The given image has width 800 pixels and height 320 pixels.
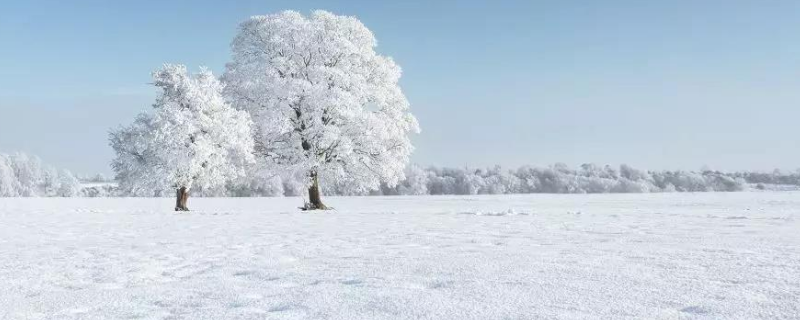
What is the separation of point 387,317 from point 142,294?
279 centimetres

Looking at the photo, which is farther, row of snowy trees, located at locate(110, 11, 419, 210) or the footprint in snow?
row of snowy trees, located at locate(110, 11, 419, 210)

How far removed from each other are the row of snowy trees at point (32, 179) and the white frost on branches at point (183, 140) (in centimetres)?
10277

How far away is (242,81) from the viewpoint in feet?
95.1

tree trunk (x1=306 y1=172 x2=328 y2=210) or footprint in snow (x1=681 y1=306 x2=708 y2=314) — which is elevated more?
tree trunk (x1=306 y1=172 x2=328 y2=210)

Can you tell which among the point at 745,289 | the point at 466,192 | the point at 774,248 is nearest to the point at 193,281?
the point at 745,289

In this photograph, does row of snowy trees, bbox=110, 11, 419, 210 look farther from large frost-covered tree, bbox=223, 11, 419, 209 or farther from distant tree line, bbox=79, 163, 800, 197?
distant tree line, bbox=79, 163, 800, 197

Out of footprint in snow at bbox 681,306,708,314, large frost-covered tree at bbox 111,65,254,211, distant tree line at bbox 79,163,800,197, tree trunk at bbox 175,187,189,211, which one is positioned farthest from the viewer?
distant tree line at bbox 79,163,800,197

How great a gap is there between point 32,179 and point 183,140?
420 ft

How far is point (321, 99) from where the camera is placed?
1063 inches

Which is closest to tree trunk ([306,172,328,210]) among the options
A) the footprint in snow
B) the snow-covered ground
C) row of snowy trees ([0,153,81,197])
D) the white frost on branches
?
the white frost on branches

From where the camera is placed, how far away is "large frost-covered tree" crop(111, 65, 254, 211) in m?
28.5

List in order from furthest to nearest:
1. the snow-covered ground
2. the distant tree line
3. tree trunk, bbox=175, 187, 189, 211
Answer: the distant tree line → tree trunk, bbox=175, 187, 189, 211 → the snow-covered ground

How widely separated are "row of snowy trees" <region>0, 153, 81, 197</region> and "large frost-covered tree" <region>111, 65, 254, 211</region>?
10270cm

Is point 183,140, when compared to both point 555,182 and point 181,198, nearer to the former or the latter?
point 181,198
